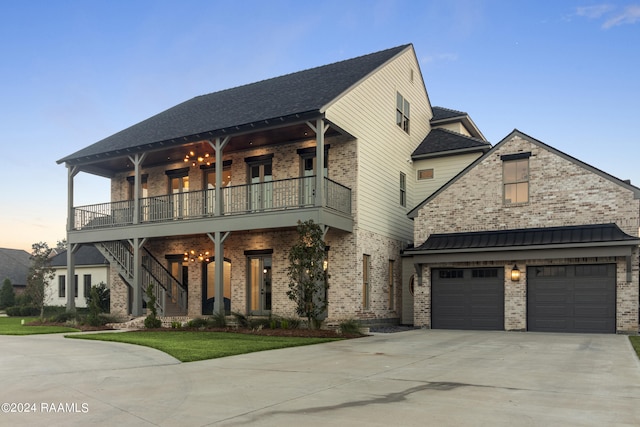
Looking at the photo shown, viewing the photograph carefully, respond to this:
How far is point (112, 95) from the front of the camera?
1342 inches

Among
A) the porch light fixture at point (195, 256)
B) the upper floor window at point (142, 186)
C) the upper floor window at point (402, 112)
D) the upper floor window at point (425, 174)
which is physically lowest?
the porch light fixture at point (195, 256)

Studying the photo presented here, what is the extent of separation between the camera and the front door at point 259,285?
21.2 meters

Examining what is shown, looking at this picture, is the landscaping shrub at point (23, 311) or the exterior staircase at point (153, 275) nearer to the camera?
the exterior staircase at point (153, 275)

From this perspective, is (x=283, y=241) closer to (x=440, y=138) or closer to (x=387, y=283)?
(x=387, y=283)

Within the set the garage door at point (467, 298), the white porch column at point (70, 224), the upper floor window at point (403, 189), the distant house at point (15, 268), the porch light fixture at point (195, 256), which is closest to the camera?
the garage door at point (467, 298)

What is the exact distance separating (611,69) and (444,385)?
65.5ft

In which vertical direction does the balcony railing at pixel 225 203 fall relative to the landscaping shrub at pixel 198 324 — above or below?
above

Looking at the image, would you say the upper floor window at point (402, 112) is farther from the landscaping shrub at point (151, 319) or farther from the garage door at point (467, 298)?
the landscaping shrub at point (151, 319)

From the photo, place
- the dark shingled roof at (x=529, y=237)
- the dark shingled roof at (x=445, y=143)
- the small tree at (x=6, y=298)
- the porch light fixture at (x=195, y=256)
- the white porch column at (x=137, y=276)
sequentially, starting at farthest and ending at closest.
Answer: the small tree at (x=6, y=298)
the dark shingled roof at (x=445, y=143)
the porch light fixture at (x=195, y=256)
the white porch column at (x=137, y=276)
the dark shingled roof at (x=529, y=237)

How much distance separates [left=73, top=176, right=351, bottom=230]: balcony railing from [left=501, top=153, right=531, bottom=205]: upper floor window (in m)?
6.02

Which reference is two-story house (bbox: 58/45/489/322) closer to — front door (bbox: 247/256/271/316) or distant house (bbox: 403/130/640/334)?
front door (bbox: 247/256/271/316)

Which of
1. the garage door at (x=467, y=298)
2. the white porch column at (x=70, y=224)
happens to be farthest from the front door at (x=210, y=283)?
the garage door at (x=467, y=298)

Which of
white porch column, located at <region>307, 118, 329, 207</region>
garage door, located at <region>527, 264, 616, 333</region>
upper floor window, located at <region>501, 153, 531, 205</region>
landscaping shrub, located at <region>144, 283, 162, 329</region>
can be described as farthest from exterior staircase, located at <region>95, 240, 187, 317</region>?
garage door, located at <region>527, 264, 616, 333</region>

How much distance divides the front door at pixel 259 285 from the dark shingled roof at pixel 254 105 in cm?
554
